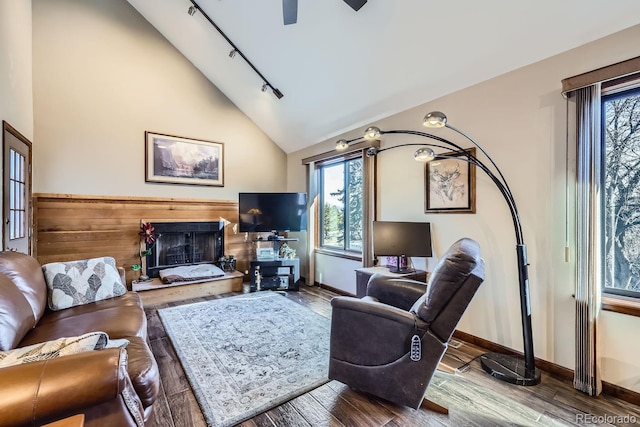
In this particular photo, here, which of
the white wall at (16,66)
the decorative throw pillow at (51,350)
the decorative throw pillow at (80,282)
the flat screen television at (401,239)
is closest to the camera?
the decorative throw pillow at (51,350)

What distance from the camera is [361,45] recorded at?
9.69ft

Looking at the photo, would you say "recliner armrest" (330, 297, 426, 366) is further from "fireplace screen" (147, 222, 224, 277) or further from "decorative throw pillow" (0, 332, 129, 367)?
"fireplace screen" (147, 222, 224, 277)

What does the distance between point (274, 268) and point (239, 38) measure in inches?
129

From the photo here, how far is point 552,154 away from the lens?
2.25 meters

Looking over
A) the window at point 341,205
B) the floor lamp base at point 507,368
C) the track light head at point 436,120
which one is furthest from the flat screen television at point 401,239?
the track light head at point 436,120

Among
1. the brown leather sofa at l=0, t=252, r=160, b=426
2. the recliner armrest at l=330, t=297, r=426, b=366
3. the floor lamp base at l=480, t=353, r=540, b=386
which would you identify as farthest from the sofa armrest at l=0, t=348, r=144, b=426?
the floor lamp base at l=480, t=353, r=540, b=386

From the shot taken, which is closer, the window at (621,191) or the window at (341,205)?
the window at (621,191)

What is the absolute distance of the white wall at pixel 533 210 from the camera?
200cm

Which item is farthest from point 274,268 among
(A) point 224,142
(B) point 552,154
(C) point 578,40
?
(C) point 578,40

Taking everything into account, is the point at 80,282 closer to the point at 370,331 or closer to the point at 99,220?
the point at 99,220

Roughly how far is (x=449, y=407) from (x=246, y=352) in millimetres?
1636

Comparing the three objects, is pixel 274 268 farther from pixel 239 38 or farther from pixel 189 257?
pixel 239 38

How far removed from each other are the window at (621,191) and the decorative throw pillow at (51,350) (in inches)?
122

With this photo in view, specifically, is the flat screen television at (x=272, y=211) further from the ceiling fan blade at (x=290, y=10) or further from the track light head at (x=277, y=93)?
the ceiling fan blade at (x=290, y=10)
